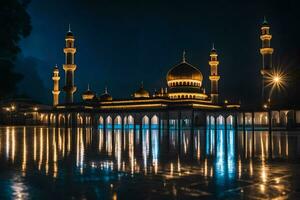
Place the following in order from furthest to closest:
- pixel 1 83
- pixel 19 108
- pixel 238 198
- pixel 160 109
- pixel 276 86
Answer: pixel 19 108, pixel 276 86, pixel 160 109, pixel 1 83, pixel 238 198

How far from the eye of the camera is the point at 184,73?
6075 cm

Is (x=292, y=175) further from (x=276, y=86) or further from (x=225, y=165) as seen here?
(x=276, y=86)

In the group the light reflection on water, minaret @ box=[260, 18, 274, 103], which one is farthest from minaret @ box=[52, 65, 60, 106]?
the light reflection on water

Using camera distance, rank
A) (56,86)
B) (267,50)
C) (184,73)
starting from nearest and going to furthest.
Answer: (267,50) → (184,73) → (56,86)

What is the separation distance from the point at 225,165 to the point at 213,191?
452cm

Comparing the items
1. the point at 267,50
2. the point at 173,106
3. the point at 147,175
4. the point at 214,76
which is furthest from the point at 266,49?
the point at 147,175

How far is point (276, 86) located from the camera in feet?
194

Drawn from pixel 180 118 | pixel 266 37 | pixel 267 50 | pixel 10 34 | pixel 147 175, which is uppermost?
pixel 266 37

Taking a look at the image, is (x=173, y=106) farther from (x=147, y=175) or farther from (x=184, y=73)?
(x=147, y=175)

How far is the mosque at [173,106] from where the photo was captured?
5216 cm

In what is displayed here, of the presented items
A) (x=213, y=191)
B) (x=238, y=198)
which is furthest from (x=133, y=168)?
(x=238, y=198)

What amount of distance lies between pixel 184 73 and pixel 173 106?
1117 cm

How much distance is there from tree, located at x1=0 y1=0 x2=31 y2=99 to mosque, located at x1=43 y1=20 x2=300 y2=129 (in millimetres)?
37474

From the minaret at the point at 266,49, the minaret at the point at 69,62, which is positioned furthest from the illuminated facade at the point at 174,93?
the minaret at the point at 266,49
